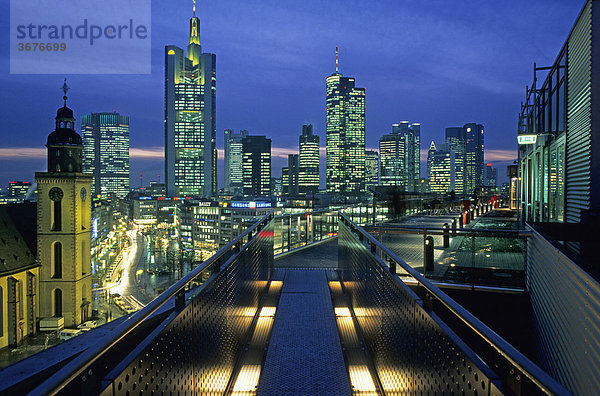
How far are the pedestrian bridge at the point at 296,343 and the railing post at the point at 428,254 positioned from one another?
1.72m

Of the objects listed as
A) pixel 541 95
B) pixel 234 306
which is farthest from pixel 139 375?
pixel 541 95

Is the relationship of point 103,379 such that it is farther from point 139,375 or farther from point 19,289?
point 19,289

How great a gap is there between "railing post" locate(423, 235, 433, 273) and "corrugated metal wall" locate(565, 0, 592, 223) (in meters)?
4.13

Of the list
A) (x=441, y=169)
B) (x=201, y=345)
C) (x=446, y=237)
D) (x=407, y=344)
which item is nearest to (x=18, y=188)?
(x=441, y=169)

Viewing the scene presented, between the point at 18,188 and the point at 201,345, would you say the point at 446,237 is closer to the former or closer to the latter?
the point at 201,345

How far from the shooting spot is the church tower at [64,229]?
38062 mm

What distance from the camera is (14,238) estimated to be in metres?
36.8

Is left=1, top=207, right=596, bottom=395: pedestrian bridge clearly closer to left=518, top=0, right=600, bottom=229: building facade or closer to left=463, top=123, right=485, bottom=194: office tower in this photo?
left=518, top=0, right=600, bottom=229: building facade

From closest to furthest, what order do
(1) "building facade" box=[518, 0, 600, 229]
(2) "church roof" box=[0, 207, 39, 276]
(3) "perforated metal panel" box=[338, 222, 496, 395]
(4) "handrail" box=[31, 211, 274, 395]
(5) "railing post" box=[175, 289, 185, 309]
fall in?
(4) "handrail" box=[31, 211, 274, 395]
(3) "perforated metal panel" box=[338, 222, 496, 395]
(5) "railing post" box=[175, 289, 185, 309]
(1) "building facade" box=[518, 0, 600, 229]
(2) "church roof" box=[0, 207, 39, 276]

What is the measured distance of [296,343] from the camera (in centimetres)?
341

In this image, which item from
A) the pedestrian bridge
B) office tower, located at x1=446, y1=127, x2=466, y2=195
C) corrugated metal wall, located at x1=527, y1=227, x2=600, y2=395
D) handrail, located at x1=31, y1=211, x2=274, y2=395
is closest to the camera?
handrail, located at x1=31, y1=211, x2=274, y2=395

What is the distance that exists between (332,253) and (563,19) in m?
138

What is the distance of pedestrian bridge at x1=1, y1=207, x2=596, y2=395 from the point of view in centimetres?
123

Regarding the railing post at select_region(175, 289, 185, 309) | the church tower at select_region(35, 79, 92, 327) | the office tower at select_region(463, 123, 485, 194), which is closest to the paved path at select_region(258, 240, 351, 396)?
the railing post at select_region(175, 289, 185, 309)
